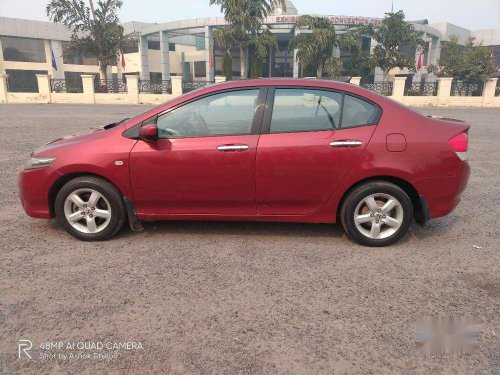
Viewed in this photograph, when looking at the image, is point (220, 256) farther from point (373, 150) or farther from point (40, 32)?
point (40, 32)

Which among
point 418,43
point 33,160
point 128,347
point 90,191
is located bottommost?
point 128,347

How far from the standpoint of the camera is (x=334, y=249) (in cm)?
377

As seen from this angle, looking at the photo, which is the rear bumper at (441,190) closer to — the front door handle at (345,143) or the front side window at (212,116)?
the front door handle at (345,143)

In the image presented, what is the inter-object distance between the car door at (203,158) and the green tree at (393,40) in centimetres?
3564

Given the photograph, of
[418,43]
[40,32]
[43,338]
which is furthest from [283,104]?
[40,32]

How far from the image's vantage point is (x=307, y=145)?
3586 millimetres

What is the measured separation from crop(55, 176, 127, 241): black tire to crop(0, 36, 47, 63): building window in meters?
54.6

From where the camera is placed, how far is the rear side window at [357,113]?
145 inches

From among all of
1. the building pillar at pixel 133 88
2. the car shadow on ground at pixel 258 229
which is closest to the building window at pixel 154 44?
the building pillar at pixel 133 88

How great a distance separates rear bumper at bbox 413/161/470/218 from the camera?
11.9ft

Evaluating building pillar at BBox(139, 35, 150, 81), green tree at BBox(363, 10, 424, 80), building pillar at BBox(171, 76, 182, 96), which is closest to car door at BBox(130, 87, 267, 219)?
building pillar at BBox(171, 76, 182, 96)

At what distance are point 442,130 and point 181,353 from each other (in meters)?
3.02

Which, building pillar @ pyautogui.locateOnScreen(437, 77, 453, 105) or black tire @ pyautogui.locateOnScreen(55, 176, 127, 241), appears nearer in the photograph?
black tire @ pyautogui.locateOnScreen(55, 176, 127, 241)

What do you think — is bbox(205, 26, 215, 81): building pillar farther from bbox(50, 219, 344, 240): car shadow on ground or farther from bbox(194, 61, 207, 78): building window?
bbox(50, 219, 344, 240): car shadow on ground
